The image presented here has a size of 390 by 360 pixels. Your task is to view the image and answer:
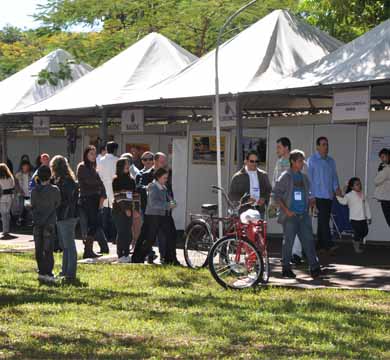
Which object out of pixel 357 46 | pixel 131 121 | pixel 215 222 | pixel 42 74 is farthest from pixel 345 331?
pixel 131 121

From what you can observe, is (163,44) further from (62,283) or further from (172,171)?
(62,283)

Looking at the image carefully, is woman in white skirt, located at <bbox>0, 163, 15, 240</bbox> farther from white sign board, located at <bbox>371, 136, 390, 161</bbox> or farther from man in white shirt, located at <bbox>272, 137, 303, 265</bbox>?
man in white shirt, located at <bbox>272, 137, 303, 265</bbox>

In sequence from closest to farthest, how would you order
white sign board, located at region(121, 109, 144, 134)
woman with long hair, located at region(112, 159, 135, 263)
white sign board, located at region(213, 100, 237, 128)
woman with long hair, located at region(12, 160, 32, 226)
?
woman with long hair, located at region(112, 159, 135, 263)
white sign board, located at region(213, 100, 237, 128)
white sign board, located at region(121, 109, 144, 134)
woman with long hair, located at region(12, 160, 32, 226)

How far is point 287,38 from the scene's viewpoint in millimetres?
20000

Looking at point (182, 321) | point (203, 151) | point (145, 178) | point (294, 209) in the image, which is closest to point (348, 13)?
point (203, 151)

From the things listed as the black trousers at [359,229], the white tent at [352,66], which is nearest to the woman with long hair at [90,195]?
the white tent at [352,66]

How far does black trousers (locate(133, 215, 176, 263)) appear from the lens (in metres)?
14.9

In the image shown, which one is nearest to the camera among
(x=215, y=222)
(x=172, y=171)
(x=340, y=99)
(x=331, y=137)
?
(x=215, y=222)

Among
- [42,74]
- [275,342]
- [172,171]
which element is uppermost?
[42,74]

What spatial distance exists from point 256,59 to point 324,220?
4.08 meters

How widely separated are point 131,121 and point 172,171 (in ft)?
5.92

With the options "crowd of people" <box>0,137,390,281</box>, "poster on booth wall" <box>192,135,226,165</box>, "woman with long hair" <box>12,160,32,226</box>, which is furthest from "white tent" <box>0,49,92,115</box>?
"crowd of people" <box>0,137,390,281</box>

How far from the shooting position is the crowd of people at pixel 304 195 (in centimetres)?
1352

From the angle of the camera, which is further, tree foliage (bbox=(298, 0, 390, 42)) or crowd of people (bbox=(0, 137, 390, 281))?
tree foliage (bbox=(298, 0, 390, 42))
